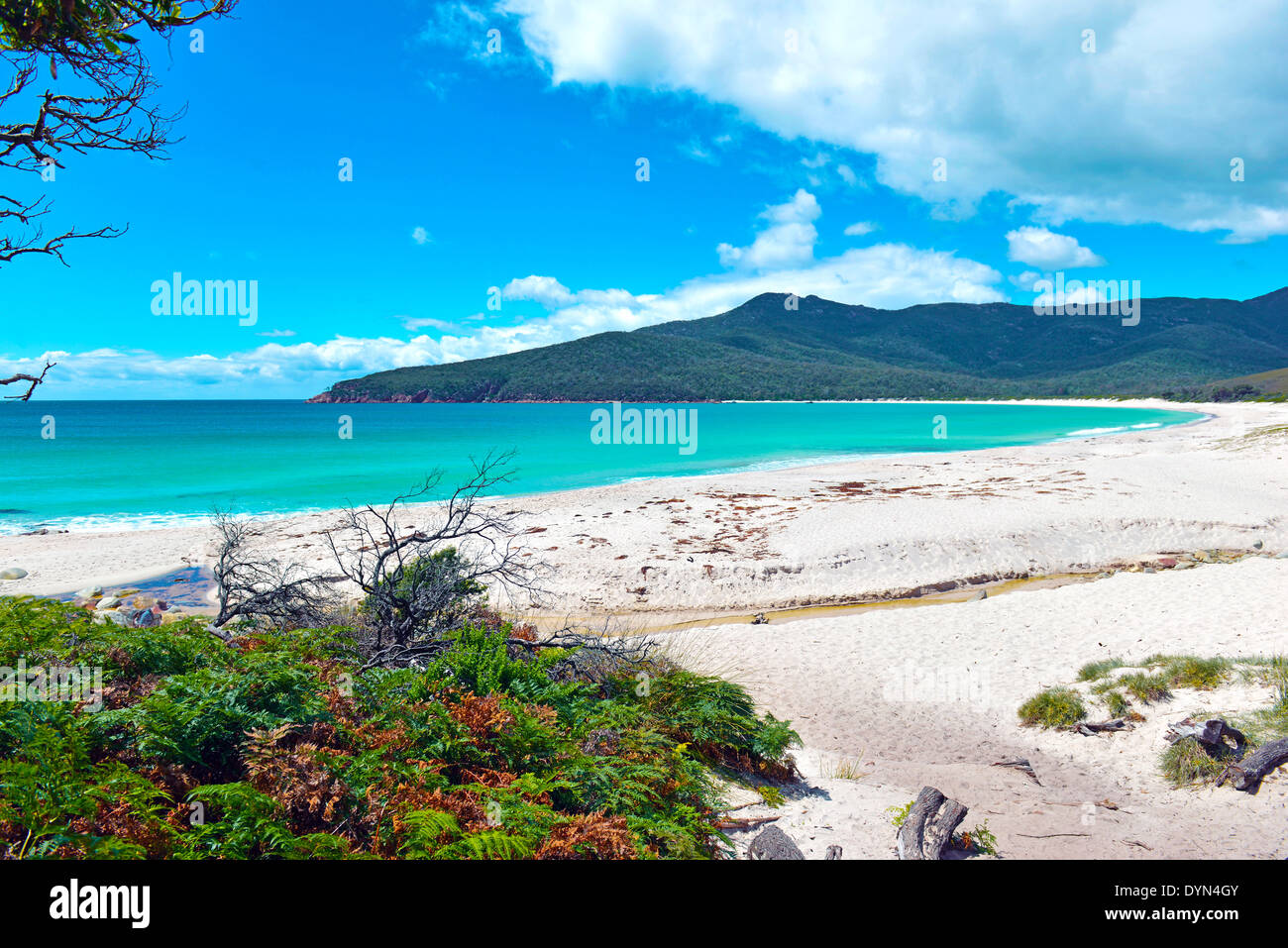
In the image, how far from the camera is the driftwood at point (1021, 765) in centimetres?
598

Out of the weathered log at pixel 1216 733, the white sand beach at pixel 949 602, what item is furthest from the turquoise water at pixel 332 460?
the weathered log at pixel 1216 733

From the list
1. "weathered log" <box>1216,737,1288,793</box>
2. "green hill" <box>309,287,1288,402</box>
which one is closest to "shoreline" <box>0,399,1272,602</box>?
"weathered log" <box>1216,737,1288,793</box>

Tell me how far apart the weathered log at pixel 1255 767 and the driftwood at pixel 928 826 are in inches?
102

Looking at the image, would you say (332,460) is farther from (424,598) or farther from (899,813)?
(899,813)

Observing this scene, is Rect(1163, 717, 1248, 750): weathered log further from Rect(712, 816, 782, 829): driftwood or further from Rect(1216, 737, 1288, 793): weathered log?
Rect(712, 816, 782, 829): driftwood

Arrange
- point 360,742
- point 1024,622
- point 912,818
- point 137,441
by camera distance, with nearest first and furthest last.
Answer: point 360,742 < point 912,818 < point 1024,622 < point 137,441

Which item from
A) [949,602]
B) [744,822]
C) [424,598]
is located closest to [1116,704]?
[744,822]

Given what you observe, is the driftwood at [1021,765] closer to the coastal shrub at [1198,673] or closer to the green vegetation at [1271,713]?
the green vegetation at [1271,713]

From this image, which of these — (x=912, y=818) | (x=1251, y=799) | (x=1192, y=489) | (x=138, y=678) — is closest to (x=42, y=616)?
(x=138, y=678)

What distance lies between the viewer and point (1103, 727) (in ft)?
21.8

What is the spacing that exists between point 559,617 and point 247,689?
8.47 metres

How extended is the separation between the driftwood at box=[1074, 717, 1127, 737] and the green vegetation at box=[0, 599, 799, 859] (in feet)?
11.3
